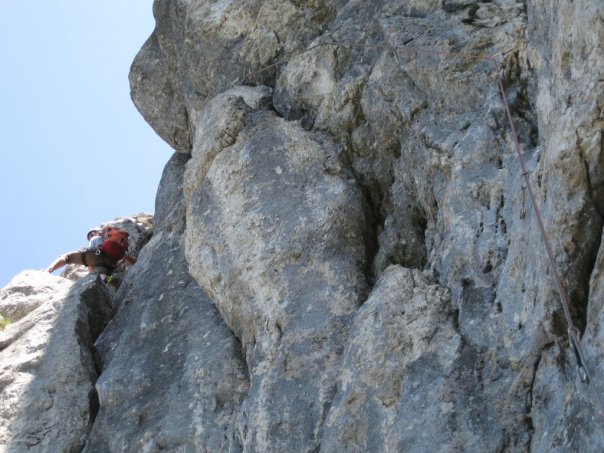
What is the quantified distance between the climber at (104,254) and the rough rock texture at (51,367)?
159cm

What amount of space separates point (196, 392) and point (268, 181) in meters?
2.35

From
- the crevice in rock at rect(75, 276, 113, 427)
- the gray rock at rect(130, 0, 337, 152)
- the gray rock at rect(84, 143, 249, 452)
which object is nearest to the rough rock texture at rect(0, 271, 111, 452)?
the crevice in rock at rect(75, 276, 113, 427)

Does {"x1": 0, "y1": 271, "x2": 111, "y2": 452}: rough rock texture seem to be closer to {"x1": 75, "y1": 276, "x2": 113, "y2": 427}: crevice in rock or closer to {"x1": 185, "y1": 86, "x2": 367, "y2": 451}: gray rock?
{"x1": 75, "y1": 276, "x2": 113, "y2": 427}: crevice in rock

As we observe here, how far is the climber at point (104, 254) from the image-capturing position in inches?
583

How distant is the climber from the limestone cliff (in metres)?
1.47

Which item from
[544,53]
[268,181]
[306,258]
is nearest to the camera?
[544,53]

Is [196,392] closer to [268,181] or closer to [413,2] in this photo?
[268,181]

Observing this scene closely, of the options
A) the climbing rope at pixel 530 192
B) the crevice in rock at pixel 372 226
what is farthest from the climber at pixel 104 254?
the crevice in rock at pixel 372 226

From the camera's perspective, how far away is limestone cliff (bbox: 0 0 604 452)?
22.1 ft

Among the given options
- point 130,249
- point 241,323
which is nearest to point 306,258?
point 241,323

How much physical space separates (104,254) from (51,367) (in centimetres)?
354

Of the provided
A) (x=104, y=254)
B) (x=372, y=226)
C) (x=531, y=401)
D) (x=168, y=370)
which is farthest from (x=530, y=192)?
(x=104, y=254)

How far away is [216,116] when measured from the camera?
37.5 feet

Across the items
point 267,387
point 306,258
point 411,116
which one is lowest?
point 267,387
